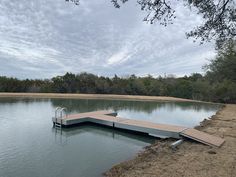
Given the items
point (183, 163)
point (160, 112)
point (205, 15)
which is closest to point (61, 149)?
point (183, 163)

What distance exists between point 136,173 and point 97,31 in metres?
12.3

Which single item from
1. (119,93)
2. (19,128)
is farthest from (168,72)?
(19,128)

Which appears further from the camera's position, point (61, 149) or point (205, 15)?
point (61, 149)

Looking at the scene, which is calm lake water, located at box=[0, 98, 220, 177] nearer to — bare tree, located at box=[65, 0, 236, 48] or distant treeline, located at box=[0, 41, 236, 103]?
bare tree, located at box=[65, 0, 236, 48]

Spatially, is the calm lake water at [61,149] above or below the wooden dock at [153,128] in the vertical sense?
below

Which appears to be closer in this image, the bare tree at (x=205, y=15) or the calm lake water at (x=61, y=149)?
the bare tree at (x=205, y=15)

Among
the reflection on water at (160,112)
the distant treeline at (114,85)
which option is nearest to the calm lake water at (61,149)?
the reflection on water at (160,112)

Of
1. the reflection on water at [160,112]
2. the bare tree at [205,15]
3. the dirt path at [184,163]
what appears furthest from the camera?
the reflection on water at [160,112]

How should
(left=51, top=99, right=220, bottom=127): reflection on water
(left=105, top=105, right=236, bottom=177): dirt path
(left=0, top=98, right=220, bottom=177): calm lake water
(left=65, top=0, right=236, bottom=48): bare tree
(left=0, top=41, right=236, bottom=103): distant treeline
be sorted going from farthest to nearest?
(left=0, top=41, right=236, bottom=103): distant treeline < (left=51, top=99, right=220, bottom=127): reflection on water < (left=0, top=98, right=220, bottom=177): calm lake water < (left=105, top=105, right=236, bottom=177): dirt path < (left=65, top=0, right=236, bottom=48): bare tree

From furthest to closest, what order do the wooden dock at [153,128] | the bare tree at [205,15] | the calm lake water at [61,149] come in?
the wooden dock at [153,128] < the calm lake water at [61,149] < the bare tree at [205,15]

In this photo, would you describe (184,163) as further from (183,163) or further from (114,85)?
(114,85)

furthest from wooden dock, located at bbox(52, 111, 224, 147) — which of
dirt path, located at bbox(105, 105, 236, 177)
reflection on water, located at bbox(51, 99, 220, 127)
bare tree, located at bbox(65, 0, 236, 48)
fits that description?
bare tree, located at bbox(65, 0, 236, 48)

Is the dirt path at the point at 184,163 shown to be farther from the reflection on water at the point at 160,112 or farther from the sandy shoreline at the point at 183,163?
the reflection on water at the point at 160,112

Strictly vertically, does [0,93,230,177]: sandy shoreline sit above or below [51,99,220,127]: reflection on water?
below
